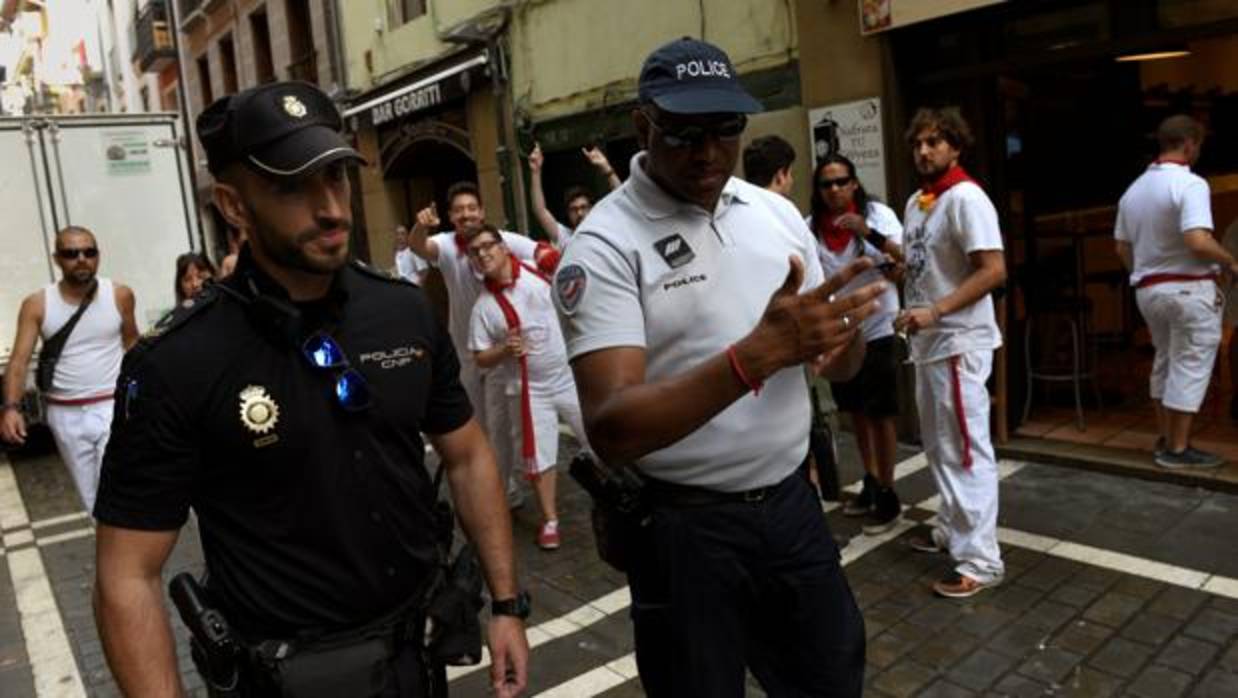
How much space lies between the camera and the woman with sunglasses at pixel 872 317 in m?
Result: 4.74

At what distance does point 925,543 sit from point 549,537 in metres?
2.00

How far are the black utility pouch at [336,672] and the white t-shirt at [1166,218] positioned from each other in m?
5.07

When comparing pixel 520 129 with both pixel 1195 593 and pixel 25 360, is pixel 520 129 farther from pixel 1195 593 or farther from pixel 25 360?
pixel 1195 593

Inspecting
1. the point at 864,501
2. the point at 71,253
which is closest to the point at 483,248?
the point at 71,253

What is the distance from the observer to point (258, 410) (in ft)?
6.00

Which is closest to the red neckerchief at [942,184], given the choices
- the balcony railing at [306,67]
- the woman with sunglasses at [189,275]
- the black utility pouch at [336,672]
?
the black utility pouch at [336,672]

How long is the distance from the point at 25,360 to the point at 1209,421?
24.1 feet

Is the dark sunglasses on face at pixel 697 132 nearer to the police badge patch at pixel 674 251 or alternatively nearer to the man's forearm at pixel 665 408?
the police badge patch at pixel 674 251

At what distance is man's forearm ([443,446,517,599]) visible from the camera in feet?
7.38

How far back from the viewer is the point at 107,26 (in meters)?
34.2

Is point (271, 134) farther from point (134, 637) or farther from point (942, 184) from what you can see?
point (942, 184)

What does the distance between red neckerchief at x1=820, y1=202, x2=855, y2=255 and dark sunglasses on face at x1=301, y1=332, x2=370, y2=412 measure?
3374 mm

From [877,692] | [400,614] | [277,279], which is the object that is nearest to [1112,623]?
[877,692]

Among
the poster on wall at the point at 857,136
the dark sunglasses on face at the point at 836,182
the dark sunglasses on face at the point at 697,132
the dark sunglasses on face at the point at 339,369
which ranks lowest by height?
the dark sunglasses on face at the point at 339,369
